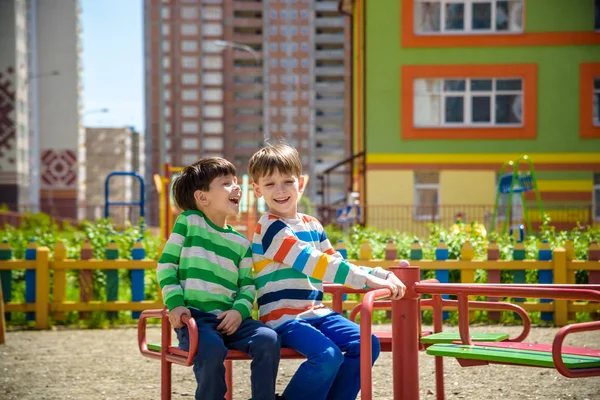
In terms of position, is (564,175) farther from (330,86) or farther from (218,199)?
(330,86)

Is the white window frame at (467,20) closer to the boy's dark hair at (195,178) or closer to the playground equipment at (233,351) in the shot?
the playground equipment at (233,351)

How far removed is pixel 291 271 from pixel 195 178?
0.65m

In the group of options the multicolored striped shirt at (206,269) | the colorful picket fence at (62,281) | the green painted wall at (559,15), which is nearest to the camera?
the multicolored striped shirt at (206,269)

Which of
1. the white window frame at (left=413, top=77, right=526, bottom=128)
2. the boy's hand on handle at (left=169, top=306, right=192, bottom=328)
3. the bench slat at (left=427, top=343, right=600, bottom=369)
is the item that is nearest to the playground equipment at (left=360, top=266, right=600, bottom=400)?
the bench slat at (left=427, top=343, right=600, bottom=369)

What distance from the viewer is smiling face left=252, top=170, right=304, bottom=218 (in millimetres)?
3984

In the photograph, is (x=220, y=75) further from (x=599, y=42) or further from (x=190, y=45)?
(x=599, y=42)

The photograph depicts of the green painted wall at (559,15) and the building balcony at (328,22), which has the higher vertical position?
the building balcony at (328,22)

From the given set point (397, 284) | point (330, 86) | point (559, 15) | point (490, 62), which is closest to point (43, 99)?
point (330, 86)

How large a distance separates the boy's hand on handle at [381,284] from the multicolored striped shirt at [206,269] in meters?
0.57

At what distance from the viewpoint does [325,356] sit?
11.9 ft

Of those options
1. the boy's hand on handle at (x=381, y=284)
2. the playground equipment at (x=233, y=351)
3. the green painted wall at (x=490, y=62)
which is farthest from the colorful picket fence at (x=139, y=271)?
the green painted wall at (x=490, y=62)

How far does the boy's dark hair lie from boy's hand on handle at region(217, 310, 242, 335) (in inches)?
23.9

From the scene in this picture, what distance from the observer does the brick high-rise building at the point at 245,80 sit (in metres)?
110

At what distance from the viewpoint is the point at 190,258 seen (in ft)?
12.9
